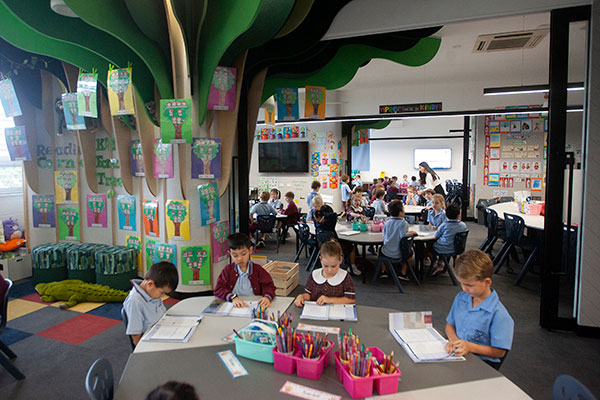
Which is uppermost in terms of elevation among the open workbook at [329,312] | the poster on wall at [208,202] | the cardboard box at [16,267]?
the poster on wall at [208,202]

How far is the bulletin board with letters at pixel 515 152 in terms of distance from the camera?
10.1 meters

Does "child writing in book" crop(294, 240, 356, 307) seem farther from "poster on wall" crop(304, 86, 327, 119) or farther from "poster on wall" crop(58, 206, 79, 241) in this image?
"poster on wall" crop(58, 206, 79, 241)

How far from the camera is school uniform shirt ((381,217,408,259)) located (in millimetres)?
5176

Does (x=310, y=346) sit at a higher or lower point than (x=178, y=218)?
lower

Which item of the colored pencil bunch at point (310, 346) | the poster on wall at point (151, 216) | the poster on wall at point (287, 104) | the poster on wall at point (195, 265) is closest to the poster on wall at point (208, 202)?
the poster on wall at point (195, 265)

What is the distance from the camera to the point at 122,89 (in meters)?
3.65

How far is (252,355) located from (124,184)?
12.8 feet

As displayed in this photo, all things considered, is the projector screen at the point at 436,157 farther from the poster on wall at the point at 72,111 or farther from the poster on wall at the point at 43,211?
the poster on wall at the point at 72,111

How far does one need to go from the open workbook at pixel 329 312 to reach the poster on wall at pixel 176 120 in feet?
7.27

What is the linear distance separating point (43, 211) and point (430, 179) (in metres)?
10.5

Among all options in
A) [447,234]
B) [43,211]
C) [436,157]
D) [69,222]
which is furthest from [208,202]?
[436,157]

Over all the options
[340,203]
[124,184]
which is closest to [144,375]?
[124,184]

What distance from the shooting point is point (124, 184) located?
492 cm

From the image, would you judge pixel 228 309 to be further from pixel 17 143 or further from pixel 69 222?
pixel 17 143
